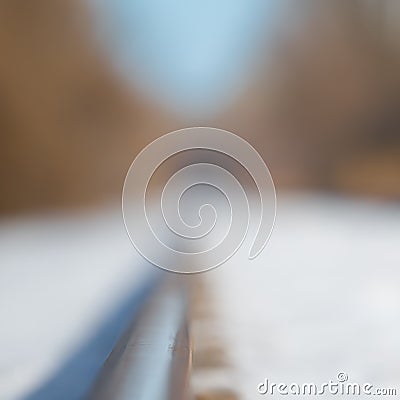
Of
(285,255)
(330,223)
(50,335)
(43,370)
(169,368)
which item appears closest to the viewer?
(169,368)

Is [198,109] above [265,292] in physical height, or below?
above

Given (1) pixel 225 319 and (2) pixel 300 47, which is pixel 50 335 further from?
(2) pixel 300 47

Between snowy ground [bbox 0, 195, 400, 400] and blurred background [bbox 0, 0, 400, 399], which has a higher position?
blurred background [bbox 0, 0, 400, 399]

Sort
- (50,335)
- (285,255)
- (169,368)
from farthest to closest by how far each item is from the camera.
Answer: (285,255) < (50,335) < (169,368)

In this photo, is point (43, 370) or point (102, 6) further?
point (102, 6)

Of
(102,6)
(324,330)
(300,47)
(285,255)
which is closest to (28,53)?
(102,6)

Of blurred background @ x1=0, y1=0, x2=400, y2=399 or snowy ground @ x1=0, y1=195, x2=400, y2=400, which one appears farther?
blurred background @ x1=0, y1=0, x2=400, y2=399

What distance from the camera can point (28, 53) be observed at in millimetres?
1216

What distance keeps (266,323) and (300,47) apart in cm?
70

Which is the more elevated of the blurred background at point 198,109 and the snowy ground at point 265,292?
the blurred background at point 198,109

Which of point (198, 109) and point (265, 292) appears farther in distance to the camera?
point (198, 109)

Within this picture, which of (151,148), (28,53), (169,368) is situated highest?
(28,53)

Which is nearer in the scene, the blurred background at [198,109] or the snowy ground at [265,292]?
the snowy ground at [265,292]

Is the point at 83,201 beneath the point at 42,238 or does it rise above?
above
